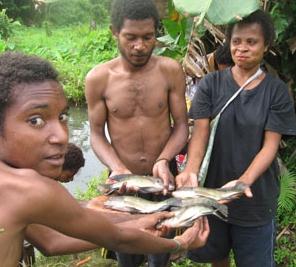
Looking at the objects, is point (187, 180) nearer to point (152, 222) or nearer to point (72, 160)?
point (152, 222)

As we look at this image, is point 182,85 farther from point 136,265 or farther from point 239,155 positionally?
point 136,265

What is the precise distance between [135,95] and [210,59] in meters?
1.08

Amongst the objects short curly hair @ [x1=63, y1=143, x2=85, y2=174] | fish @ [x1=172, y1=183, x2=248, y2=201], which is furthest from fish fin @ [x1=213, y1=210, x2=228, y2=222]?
short curly hair @ [x1=63, y1=143, x2=85, y2=174]

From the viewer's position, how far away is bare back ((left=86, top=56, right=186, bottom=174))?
329 centimetres

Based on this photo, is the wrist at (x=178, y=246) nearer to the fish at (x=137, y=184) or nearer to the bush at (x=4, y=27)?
the fish at (x=137, y=184)

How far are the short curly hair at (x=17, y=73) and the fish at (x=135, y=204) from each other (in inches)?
43.7

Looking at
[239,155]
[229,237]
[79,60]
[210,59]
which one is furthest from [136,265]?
[79,60]

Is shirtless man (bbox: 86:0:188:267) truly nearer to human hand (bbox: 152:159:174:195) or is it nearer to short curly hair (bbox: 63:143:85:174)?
human hand (bbox: 152:159:174:195)

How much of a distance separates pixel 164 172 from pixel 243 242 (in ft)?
2.06

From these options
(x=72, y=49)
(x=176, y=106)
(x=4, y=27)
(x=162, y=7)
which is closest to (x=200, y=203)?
(x=176, y=106)

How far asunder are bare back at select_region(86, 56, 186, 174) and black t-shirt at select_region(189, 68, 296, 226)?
32 cm

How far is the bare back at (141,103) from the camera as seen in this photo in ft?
10.8

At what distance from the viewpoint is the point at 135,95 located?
10.8 ft

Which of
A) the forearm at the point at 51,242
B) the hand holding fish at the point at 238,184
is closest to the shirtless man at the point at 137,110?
the hand holding fish at the point at 238,184
